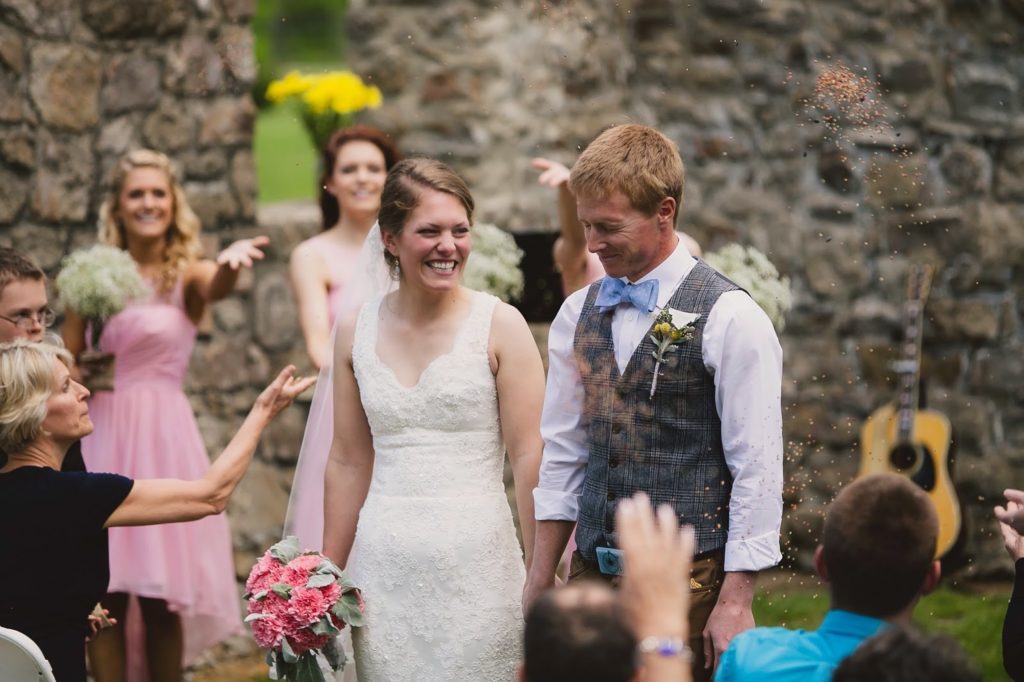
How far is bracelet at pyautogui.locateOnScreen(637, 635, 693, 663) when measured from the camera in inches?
92.0

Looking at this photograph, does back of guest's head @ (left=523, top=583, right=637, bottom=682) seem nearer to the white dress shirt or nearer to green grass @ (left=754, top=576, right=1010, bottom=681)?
the white dress shirt

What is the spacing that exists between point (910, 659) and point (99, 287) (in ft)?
13.4

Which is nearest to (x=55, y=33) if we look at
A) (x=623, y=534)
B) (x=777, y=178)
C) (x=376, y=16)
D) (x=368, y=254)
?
(x=376, y=16)

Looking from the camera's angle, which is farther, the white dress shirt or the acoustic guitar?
the acoustic guitar

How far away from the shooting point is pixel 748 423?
3262 mm

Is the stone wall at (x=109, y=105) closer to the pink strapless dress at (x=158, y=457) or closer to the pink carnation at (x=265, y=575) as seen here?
the pink strapless dress at (x=158, y=457)

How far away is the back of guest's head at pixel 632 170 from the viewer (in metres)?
3.38

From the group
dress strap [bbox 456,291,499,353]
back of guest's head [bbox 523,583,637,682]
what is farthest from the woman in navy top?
back of guest's head [bbox 523,583,637,682]

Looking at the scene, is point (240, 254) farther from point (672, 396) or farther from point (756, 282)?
point (672, 396)

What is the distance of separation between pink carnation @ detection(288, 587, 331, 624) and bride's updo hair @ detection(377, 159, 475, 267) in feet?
3.45

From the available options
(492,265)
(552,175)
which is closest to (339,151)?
(492,265)

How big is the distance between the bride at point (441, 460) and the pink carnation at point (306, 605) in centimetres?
33

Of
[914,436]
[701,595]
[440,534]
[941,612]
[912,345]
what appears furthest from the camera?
[912,345]

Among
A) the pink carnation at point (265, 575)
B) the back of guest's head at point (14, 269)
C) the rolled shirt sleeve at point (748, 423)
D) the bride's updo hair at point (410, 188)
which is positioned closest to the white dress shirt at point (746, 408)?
→ the rolled shirt sleeve at point (748, 423)
